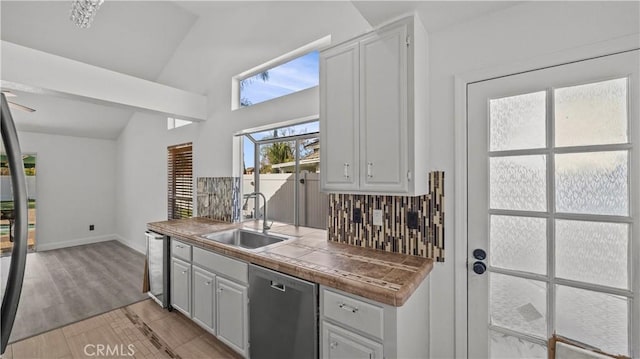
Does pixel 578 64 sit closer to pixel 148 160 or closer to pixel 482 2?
pixel 482 2

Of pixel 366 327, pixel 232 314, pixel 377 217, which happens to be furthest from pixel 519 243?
pixel 232 314

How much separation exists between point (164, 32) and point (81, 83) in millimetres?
1703

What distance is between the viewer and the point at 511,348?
1.61m

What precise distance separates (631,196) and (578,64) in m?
0.69

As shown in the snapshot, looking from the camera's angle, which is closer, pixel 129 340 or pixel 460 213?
pixel 460 213

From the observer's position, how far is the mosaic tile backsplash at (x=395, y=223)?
A: 6.02 ft

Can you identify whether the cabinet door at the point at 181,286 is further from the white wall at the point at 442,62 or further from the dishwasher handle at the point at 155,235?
the white wall at the point at 442,62

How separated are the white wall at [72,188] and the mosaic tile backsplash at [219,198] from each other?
3.98 m

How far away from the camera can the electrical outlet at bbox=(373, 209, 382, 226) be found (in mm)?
2045

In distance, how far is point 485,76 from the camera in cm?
168

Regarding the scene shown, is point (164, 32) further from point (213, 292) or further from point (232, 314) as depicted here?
point (232, 314)

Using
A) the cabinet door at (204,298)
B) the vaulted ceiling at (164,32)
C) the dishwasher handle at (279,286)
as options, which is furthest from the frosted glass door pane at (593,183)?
the cabinet door at (204,298)

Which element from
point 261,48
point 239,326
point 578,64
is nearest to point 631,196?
point 578,64

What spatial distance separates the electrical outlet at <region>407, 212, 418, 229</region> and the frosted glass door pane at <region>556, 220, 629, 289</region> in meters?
0.74
